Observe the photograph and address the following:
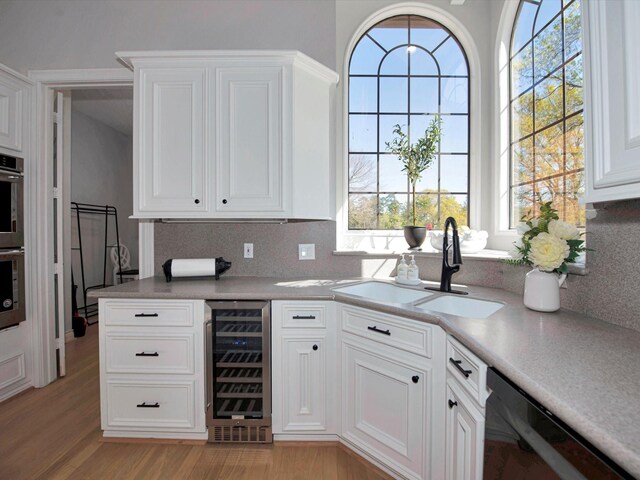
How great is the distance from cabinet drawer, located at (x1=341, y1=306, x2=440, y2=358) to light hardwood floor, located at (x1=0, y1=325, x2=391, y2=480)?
71 centimetres

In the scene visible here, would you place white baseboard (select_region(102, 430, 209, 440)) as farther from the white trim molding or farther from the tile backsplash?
the white trim molding

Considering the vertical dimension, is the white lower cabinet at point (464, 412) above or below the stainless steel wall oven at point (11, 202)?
below

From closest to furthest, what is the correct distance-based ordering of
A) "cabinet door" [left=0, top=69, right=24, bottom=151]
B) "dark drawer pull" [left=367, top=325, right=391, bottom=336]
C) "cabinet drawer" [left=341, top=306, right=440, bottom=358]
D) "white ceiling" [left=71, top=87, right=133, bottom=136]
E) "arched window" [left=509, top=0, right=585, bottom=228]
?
"cabinet drawer" [left=341, top=306, right=440, bottom=358] → "dark drawer pull" [left=367, top=325, right=391, bottom=336] → "arched window" [left=509, top=0, right=585, bottom=228] → "cabinet door" [left=0, top=69, right=24, bottom=151] → "white ceiling" [left=71, top=87, right=133, bottom=136]

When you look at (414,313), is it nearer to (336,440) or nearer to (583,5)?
(336,440)

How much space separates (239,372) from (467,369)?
4.10ft

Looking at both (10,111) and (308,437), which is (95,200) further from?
(308,437)

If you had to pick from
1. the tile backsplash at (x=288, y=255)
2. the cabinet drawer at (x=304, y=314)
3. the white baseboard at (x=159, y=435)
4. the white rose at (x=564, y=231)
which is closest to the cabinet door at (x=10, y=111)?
the tile backsplash at (x=288, y=255)

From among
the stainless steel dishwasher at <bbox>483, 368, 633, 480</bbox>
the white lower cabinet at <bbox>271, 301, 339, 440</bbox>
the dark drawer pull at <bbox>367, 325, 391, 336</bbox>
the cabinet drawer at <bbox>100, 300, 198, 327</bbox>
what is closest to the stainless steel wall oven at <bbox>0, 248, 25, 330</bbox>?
the cabinet drawer at <bbox>100, 300, 198, 327</bbox>

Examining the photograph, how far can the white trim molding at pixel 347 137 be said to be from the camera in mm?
2449

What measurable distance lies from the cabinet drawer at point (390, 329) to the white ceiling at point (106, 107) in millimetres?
3446

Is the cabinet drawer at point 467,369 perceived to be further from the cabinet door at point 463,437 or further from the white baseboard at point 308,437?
the white baseboard at point 308,437

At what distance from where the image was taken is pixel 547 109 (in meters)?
1.92

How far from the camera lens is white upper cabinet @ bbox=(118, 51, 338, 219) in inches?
79.1

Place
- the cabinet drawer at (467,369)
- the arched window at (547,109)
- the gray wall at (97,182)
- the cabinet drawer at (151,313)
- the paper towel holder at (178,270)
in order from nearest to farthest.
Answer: the cabinet drawer at (467,369), the arched window at (547,109), the cabinet drawer at (151,313), the paper towel holder at (178,270), the gray wall at (97,182)
